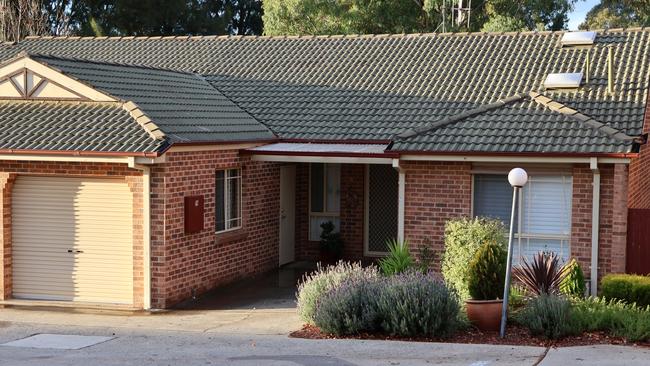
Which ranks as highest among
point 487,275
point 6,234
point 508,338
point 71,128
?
point 71,128

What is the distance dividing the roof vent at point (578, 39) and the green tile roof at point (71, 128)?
389 inches

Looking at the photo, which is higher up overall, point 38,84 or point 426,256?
point 38,84

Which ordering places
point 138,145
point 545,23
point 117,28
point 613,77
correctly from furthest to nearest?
point 117,28 < point 545,23 < point 613,77 < point 138,145

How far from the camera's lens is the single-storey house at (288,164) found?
15.6 m

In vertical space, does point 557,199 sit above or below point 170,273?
above

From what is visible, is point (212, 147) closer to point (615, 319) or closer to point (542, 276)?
point (542, 276)

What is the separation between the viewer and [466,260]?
15.8m

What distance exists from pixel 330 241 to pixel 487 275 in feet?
23.2

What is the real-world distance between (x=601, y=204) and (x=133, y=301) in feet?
25.2

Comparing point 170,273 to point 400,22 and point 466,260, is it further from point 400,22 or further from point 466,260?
point 400,22

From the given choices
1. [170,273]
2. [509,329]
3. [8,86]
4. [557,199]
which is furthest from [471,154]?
[8,86]

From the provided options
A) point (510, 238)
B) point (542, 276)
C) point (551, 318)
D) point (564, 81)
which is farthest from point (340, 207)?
point (551, 318)

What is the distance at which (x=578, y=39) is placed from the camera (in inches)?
821

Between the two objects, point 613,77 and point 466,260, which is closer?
point 466,260
